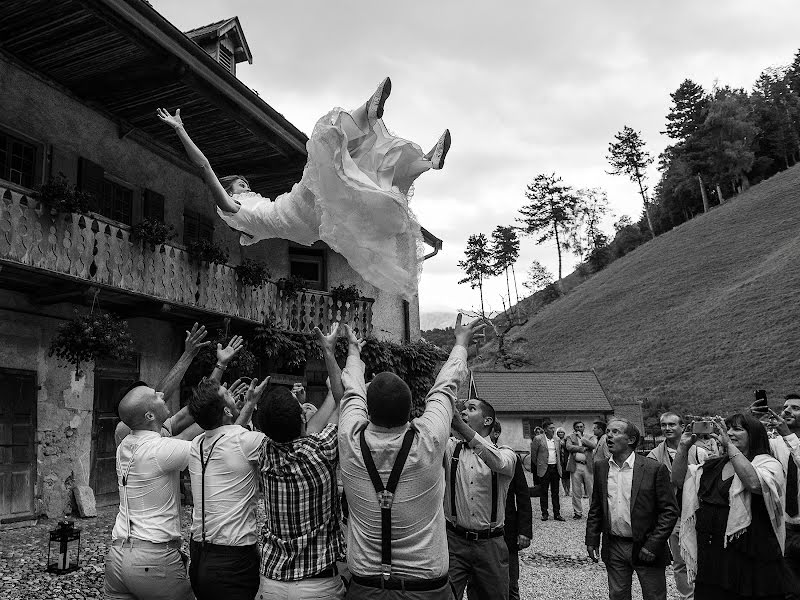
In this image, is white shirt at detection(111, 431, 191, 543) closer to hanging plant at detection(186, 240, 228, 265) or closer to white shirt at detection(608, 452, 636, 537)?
white shirt at detection(608, 452, 636, 537)

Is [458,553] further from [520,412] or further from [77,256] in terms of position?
[520,412]

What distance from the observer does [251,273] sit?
540 inches

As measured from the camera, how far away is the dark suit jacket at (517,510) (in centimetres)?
588

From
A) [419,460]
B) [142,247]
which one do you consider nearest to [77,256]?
[142,247]

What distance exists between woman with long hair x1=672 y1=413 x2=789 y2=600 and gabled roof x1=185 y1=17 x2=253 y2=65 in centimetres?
1501

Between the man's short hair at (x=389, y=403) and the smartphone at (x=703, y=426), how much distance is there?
2.68m

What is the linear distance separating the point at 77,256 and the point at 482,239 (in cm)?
6937

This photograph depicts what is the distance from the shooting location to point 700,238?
66250 mm

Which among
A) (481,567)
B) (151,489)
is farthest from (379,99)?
(481,567)

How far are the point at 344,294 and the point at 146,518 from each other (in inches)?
502

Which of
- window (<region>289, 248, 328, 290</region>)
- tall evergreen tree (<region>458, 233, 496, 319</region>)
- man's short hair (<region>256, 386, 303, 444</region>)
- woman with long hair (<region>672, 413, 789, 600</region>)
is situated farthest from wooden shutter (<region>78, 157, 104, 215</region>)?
tall evergreen tree (<region>458, 233, 496, 319</region>)

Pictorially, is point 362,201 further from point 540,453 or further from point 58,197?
point 540,453

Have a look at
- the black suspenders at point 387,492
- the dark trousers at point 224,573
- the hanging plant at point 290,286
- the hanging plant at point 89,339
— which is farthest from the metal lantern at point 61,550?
the hanging plant at point 290,286

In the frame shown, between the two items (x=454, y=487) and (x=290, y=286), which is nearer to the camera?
(x=454, y=487)
